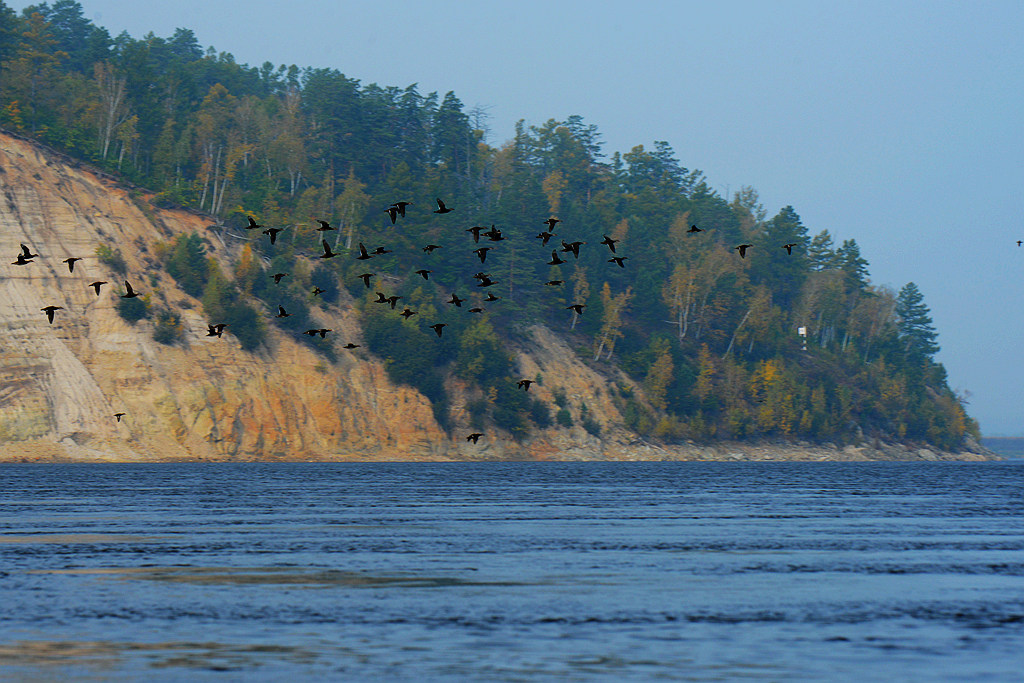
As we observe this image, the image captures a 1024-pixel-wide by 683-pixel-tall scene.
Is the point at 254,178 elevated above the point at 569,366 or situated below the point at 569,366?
above

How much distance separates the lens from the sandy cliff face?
10319cm

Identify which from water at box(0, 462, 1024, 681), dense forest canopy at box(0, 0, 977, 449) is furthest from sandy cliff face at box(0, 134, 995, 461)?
water at box(0, 462, 1024, 681)

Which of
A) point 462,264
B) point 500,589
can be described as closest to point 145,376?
point 462,264

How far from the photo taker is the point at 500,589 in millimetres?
32625

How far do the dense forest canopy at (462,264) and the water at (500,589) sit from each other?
64600 millimetres

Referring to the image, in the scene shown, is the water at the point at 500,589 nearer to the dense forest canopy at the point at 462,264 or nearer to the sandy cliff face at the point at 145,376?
the sandy cliff face at the point at 145,376

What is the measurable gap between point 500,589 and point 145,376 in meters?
82.2

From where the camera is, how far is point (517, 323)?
14262cm

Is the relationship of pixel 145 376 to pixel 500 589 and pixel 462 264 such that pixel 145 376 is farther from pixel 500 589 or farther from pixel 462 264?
pixel 500 589

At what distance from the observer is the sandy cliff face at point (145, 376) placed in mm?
103188

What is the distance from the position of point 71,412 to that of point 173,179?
4579 cm

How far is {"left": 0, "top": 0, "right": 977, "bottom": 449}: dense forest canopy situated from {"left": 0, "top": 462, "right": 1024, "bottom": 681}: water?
6460 cm

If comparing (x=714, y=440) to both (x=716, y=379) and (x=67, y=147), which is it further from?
(x=67, y=147)

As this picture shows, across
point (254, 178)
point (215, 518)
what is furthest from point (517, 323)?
point (215, 518)
